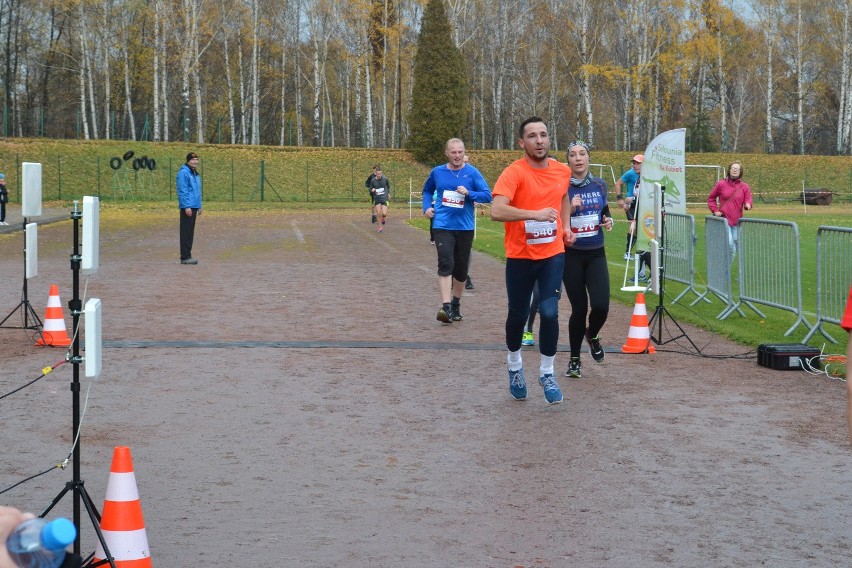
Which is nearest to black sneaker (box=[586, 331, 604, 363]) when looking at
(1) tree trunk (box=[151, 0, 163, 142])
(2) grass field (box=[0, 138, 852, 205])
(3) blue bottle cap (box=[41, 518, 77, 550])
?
(3) blue bottle cap (box=[41, 518, 77, 550])

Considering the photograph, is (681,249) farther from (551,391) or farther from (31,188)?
(31,188)

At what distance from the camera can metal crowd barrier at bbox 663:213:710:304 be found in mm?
15742

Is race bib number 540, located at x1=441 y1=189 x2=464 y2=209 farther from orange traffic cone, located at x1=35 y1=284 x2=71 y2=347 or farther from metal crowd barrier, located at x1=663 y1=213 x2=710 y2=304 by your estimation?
orange traffic cone, located at x1=35 y1=284 x2=71 y2=347

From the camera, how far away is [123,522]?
4.82 metres

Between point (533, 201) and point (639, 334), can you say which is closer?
point (533, 201)

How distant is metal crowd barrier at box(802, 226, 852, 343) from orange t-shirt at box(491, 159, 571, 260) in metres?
3.84

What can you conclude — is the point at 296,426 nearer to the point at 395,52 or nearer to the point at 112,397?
the point at 112,397

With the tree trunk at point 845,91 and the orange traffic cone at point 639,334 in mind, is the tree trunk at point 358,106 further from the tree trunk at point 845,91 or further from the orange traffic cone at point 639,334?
the orange traffic cone at point 639,334

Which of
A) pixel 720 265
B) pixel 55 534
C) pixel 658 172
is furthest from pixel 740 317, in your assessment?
pixel 55 534

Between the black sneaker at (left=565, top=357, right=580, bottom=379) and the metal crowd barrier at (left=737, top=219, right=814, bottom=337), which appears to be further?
the metal crowd barrier at (left=737, top=219, right=814, bottom=337)

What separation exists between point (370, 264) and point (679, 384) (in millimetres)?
12870

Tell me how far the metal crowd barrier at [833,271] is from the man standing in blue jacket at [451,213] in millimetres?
3449

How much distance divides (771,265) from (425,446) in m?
6.93

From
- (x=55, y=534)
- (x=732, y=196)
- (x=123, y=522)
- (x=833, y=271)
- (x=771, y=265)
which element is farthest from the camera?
(x=732, y=196)
